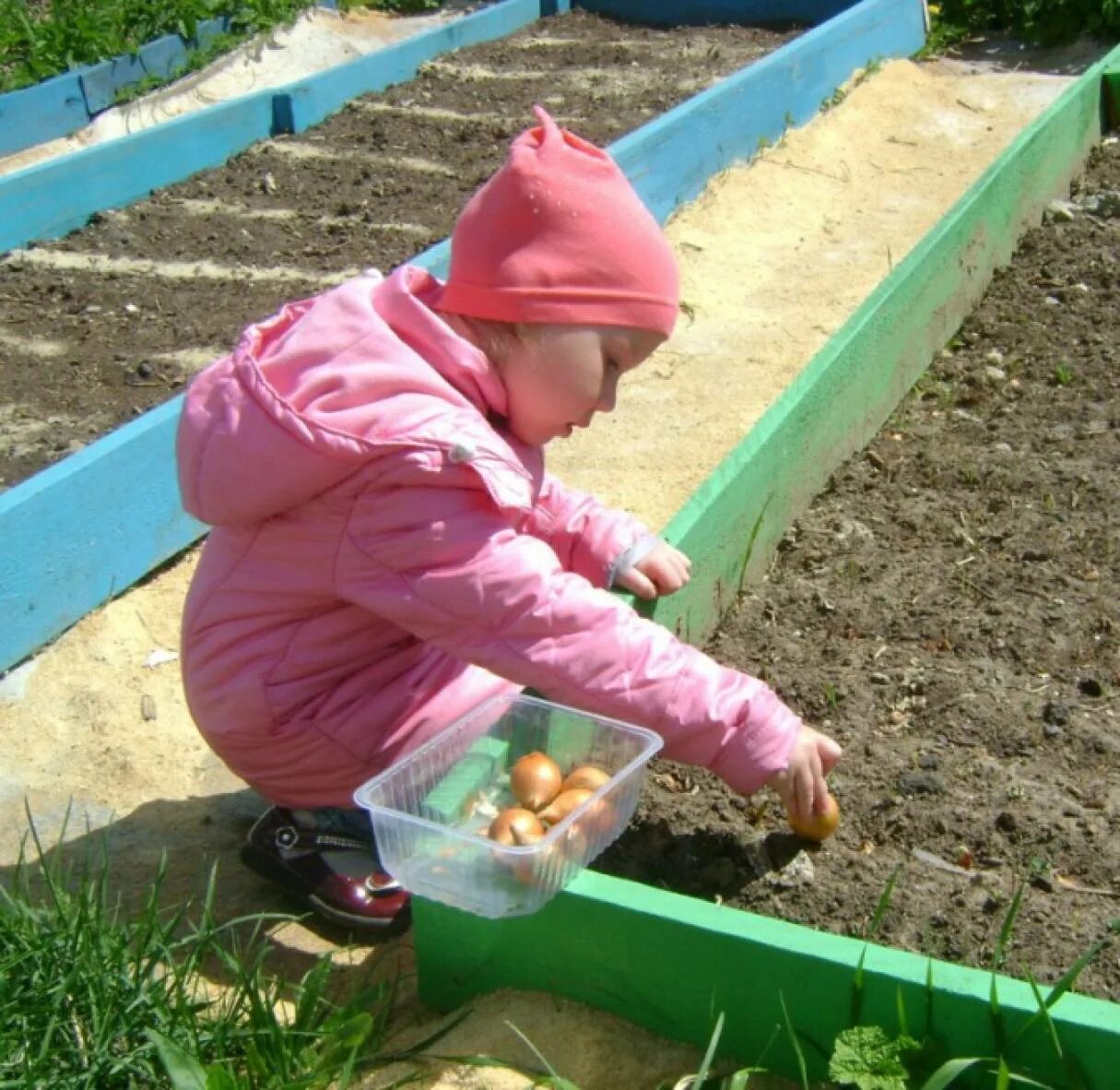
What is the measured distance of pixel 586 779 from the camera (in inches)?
87.0

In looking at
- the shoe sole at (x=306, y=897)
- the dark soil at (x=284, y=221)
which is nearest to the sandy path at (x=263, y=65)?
the dark soil at (x=284, y=221)

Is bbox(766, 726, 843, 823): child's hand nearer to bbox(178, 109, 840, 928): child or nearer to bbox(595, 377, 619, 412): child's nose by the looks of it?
bbox(178, 109, 840, 928): child

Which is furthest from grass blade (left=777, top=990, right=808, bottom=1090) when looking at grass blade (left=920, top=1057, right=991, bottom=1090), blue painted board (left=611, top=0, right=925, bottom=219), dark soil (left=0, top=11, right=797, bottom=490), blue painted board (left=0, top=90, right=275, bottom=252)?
blue painted board (left=0, top=90, right=275, bottom=252)

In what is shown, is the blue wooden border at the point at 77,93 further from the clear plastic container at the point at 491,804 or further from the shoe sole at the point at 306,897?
the clear plastic container at the point at 491,804

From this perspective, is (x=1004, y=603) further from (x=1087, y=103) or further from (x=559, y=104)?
(x=559, y=104)

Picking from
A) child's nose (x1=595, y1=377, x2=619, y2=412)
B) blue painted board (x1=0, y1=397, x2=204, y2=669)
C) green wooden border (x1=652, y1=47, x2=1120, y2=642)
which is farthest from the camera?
blue painted board (x1=0, y1=397, x2=204, y2=669)

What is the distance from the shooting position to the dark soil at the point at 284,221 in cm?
459

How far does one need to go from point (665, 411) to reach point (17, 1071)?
2.97 meters

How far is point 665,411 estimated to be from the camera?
4.56 meters

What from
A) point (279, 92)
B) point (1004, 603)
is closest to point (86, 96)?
point (279, 92)

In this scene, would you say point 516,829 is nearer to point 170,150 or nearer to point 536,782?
point 536,782

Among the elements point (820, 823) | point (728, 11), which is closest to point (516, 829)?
point (820, 823)

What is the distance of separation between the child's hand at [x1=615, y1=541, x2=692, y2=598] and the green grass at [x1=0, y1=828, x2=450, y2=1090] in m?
0.86

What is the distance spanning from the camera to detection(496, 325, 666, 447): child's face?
218 centimetres
